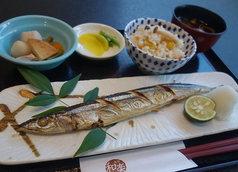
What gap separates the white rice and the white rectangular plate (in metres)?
0.20

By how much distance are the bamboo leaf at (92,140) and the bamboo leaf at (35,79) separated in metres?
0.41

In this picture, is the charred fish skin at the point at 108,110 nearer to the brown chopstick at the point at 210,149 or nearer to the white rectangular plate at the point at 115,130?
the white rectangular plate at the point at 115,130

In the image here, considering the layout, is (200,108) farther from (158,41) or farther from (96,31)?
(96,31)

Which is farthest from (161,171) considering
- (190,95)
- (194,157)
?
(190,95)

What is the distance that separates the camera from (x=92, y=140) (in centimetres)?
98

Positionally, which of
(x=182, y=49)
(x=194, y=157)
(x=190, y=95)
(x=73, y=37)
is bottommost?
(x=194, y=157)

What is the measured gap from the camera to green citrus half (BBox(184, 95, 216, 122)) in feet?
3.97

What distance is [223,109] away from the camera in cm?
129

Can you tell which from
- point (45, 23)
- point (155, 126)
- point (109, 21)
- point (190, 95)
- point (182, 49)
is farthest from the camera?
point (109, 21)

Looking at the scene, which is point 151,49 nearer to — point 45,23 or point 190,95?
point 190,95

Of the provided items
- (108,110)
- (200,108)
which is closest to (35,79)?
(108,110)

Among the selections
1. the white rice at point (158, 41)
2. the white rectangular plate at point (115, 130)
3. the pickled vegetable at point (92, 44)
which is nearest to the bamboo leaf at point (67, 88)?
the white rectangular plate at point (115, 130)

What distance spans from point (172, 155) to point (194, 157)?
0.13 meters

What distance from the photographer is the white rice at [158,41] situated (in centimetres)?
149
